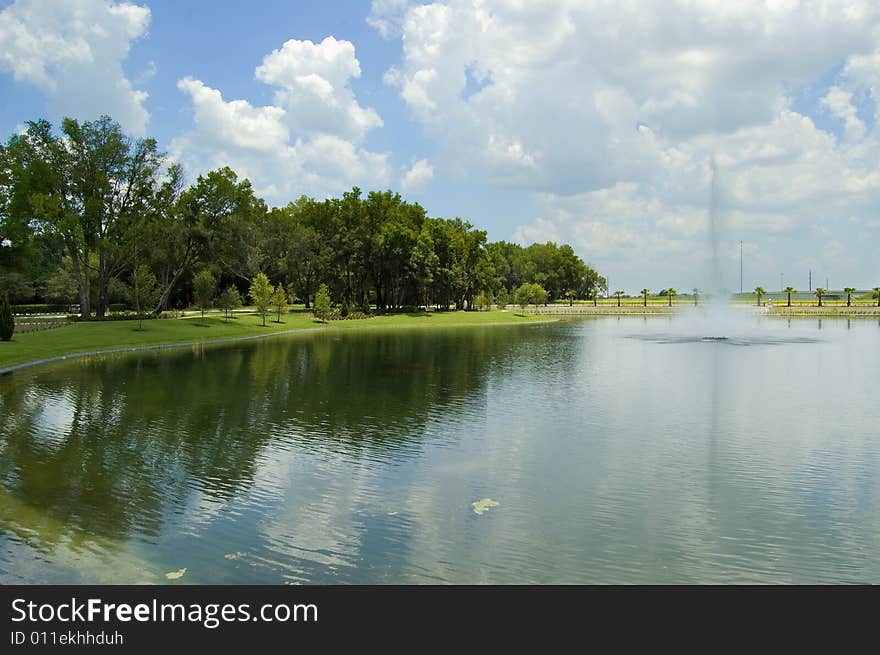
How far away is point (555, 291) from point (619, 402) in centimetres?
16087

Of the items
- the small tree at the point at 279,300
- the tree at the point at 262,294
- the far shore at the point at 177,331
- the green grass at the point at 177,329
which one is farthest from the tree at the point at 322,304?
the tree at the point at 262,294

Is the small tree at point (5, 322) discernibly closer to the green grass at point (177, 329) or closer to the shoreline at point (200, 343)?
the green grass at point (177, 329)

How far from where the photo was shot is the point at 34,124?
67688 millimetres

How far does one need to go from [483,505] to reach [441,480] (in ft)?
6.88

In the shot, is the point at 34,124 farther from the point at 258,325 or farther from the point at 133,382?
the point at 133,382

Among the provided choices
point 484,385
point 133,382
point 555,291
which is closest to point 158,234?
point 133,382

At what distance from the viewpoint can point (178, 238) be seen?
79125mm

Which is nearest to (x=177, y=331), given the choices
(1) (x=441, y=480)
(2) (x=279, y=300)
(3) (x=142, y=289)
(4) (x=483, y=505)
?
(3) (x=142, y=289)

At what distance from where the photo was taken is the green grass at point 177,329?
4738 cm

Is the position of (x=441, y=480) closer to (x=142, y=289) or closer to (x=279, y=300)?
(x=142, y=289)

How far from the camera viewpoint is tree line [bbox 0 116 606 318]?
6675cm
